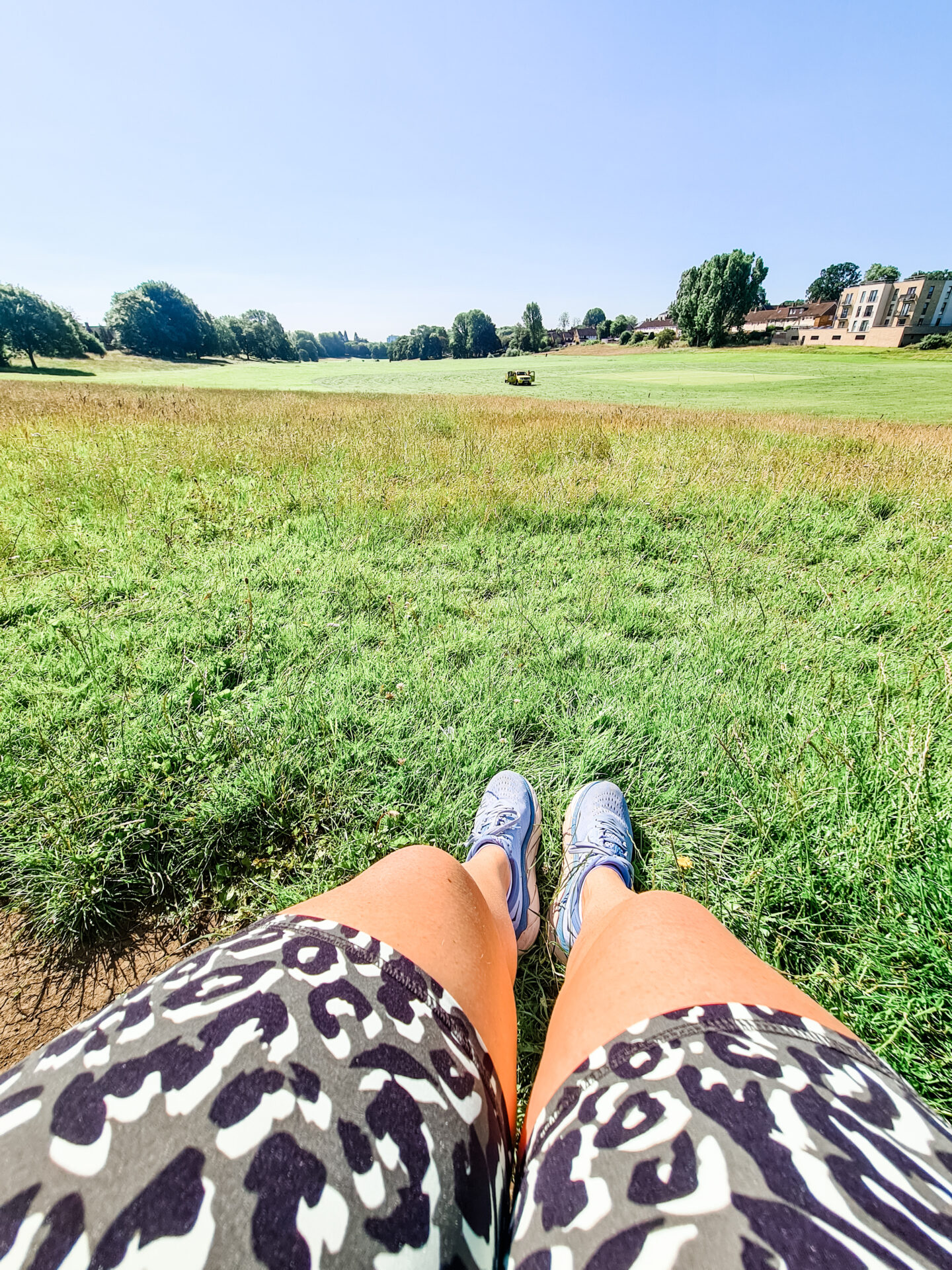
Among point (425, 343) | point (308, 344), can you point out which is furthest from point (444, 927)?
point (308, 344)

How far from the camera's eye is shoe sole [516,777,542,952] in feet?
5.56

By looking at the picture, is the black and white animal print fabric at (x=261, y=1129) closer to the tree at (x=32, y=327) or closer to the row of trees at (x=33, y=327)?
the tree at (x=32, y=327)

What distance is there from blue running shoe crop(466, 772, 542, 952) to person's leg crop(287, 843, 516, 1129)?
0.73ft

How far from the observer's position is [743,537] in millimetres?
4410

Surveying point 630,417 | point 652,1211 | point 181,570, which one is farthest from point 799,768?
point 630,417

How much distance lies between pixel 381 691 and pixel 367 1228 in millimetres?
2003

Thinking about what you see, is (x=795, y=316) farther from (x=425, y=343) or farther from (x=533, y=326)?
(x=425, y=343)

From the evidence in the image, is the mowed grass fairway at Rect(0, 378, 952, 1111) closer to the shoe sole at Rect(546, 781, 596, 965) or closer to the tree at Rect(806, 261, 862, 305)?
the shoe sole at Rect(546, 781, 596, 965)

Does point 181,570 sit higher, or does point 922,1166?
point 922,1166

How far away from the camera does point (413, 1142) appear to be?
0.68 m

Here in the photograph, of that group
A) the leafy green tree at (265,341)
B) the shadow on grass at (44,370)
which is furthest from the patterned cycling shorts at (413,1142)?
the leafy green tree at (265,341)

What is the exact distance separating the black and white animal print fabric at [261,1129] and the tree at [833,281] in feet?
446

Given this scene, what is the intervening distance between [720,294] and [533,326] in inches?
1295

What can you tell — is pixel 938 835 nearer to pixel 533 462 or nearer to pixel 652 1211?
pixel 652 1211
